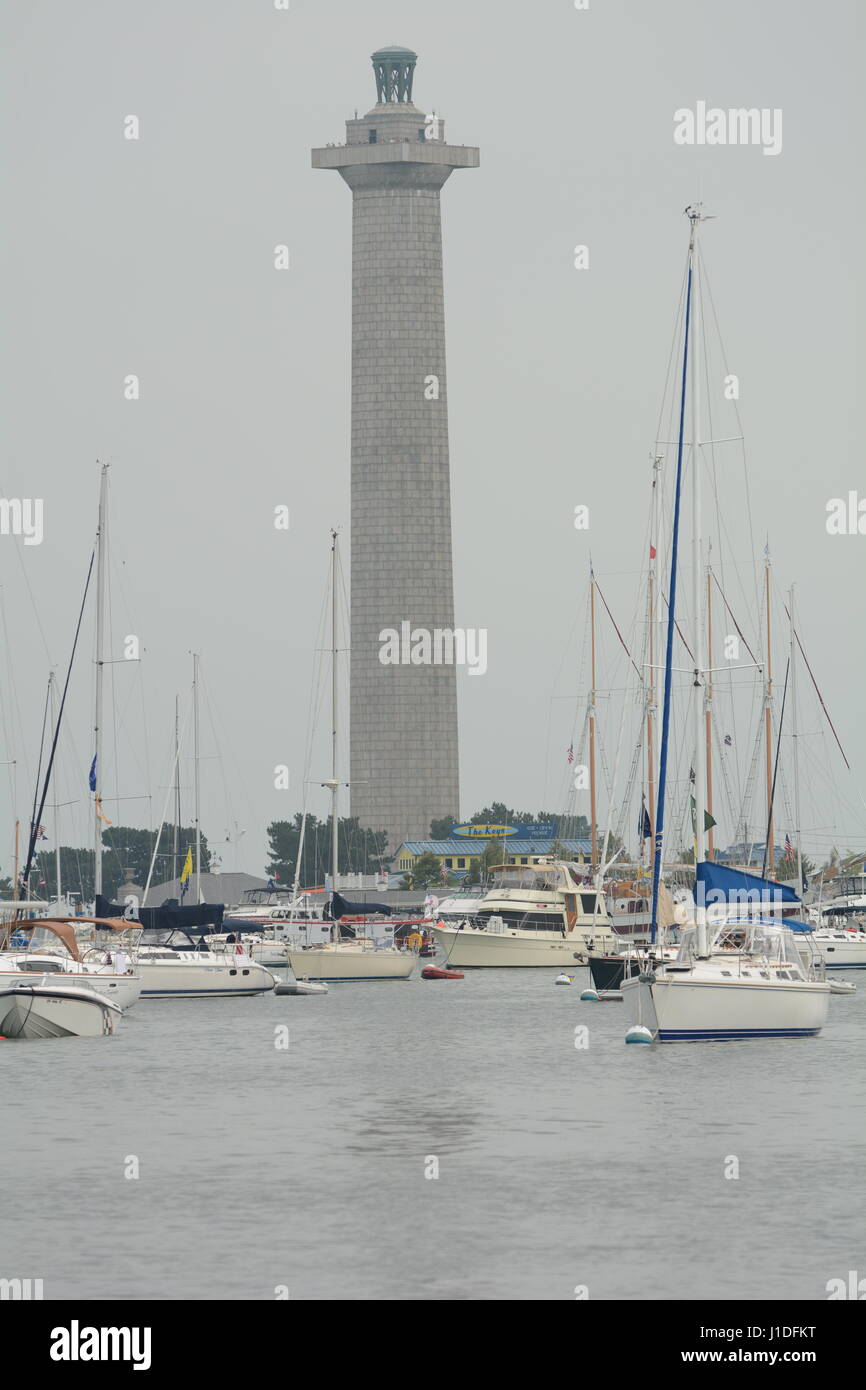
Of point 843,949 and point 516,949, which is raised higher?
point 843,949

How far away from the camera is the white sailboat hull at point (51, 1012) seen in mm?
66562

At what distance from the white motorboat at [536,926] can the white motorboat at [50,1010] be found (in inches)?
2121

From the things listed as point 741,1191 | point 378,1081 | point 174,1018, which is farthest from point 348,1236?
point 174,1018

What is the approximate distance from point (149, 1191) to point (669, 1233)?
925cm

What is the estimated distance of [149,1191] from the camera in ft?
127

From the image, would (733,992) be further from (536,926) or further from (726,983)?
(536,926)

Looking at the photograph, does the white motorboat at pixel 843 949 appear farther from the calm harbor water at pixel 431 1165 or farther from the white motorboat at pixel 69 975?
the white motorboat at pixel 69 975

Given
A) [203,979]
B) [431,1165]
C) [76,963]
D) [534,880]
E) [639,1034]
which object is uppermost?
[534,880]

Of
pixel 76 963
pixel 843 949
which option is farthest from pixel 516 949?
pixel 76 963

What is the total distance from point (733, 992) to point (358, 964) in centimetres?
4576

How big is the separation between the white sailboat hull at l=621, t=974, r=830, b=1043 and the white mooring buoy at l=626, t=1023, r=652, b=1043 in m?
0.35

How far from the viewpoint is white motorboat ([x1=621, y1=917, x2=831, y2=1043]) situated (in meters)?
59.5

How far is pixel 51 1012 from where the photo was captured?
67125 millimetres
